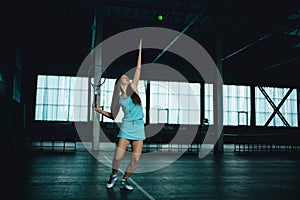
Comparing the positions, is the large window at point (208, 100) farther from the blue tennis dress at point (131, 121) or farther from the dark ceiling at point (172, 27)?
the blue tennis dress at point (131, 121)

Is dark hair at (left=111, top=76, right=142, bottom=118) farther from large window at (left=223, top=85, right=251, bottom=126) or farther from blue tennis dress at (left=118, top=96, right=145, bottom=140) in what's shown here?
large window at (left=223, top=85, right=251, bottom=126)

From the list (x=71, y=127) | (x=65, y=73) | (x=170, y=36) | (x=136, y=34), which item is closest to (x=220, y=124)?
(x=170, y=36)

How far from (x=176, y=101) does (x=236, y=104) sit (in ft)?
16.4

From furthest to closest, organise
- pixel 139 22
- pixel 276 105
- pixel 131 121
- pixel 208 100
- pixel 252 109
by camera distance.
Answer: pixel 276 105 → pixel 252 109 → pixel 208 100 → pixel 139 22 → pixel 131 121

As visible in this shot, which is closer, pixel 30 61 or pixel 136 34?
pixel 136 34

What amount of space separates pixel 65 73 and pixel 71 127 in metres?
4.47

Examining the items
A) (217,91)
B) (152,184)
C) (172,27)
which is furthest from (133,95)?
(172,27)

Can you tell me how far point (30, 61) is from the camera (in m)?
20.2

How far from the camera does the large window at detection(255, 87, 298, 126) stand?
25.0 meters

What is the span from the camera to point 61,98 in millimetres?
22312

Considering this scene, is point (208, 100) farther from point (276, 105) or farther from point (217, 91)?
point (217, 91)

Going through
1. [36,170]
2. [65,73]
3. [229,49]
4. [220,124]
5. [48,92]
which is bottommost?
[36,170]

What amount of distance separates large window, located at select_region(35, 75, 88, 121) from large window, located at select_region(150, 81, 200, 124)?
208 inches

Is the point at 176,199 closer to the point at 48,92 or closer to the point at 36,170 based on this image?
the point at 36,170
